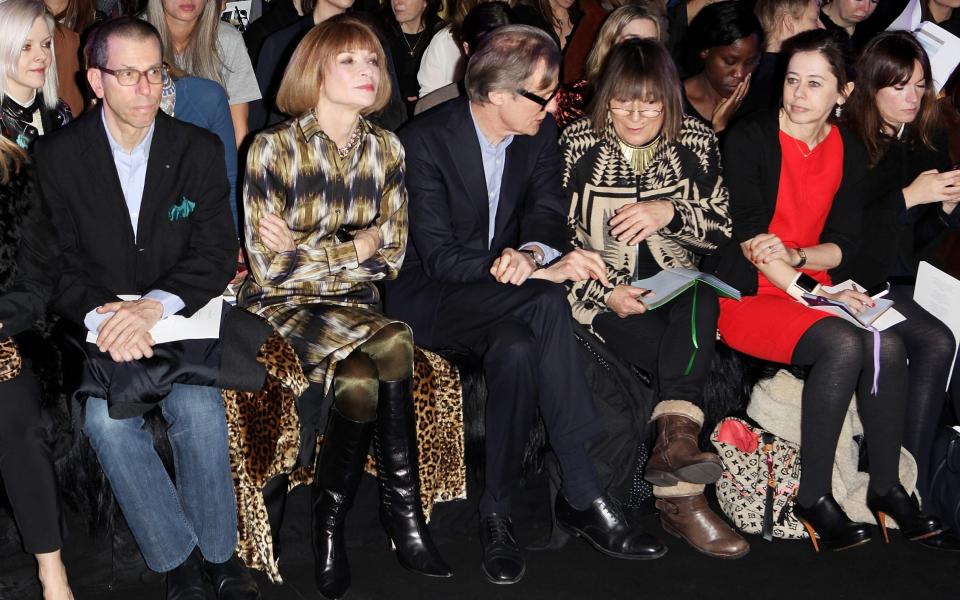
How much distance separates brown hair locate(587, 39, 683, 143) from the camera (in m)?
3.70

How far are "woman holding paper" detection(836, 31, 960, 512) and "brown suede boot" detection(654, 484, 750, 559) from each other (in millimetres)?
1022

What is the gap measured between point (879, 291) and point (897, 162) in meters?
0.54

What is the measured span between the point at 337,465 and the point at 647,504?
1169 millimetres

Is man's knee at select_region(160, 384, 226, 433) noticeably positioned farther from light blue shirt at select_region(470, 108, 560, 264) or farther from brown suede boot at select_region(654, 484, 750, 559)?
brown suede boot at select_region(654, 484, 750, 559)

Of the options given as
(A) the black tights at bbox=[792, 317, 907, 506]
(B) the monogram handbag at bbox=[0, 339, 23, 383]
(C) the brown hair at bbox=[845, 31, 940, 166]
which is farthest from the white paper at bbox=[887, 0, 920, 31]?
(B) the monogram handbag at bbox=[0, 339, 23, 383]

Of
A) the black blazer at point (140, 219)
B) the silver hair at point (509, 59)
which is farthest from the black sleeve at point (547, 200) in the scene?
the black blazer at point (140, 219)

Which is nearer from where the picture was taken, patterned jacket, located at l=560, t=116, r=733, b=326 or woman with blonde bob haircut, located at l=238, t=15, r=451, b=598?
woman with blonde bob haircut, located at l=238, t=15, r=451, b=598

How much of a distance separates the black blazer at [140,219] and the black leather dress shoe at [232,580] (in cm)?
75

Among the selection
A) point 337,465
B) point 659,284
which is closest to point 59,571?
point 337,465

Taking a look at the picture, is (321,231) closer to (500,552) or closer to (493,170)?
(493,170)

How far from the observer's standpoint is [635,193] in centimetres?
381

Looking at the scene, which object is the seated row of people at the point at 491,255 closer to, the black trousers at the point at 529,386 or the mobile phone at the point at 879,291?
the black trousers at the point at 529,386

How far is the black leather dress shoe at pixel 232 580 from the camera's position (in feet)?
10.4

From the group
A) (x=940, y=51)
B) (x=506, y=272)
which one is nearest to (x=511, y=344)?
(x=506, y=272)
